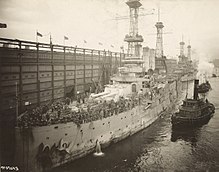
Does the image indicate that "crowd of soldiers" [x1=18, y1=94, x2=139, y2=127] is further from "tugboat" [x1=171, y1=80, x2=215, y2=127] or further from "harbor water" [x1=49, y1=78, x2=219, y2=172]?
"tugboat" [x1=171, y1=80, x2=215, y2=127]

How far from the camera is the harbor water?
11.3 metres

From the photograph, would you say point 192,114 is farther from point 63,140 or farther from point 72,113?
point 63,140

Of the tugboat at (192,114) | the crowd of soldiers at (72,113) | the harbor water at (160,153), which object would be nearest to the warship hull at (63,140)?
the crowd of soldiers at (72,113)

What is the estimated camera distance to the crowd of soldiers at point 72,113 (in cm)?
1062

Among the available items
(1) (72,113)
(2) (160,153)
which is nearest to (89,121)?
(1) (72,113)

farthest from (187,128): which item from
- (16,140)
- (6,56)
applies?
(6,56)

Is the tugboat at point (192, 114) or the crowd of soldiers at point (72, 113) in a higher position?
the crowd of soldiers at point (72, 113)

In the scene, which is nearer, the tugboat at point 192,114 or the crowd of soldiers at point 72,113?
the crowd of soldiers at point 72,113

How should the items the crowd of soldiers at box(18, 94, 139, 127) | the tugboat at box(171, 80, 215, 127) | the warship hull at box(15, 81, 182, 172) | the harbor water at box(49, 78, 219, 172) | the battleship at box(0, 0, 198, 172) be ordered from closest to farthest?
the warship hull at box(15, 81, 182, 172) → the battleship at box(0, 0, 198, 172) → the crowd of soldiers at box(18, 94, 139, 127) → the harbor water at box(49, 78, 219, 172) → the tugboat at box(171, 80, 215, 127)

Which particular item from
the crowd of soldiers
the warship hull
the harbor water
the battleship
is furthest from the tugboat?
the warship hull

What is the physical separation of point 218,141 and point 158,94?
7.86 m

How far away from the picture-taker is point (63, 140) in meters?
11.1

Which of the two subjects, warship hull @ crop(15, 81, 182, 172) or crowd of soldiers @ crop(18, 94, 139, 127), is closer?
warship hull @ crop(15, 81, 182, 172)

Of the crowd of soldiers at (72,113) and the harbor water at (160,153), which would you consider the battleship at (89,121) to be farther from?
the harbor water at (160,153)
